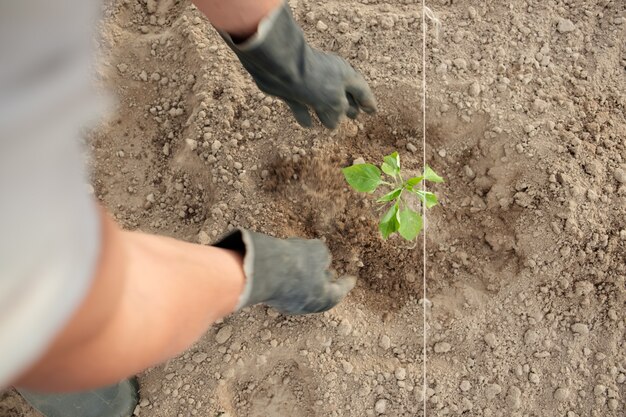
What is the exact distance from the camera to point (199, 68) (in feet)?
6.08

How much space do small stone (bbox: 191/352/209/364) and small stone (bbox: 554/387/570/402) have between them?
3.20ft

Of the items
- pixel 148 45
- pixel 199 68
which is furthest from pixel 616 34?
pixel 148 45

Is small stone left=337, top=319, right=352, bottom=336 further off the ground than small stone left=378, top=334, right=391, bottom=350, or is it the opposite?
small stone left=337, top=319, right=352, bottom=336

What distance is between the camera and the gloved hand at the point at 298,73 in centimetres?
136

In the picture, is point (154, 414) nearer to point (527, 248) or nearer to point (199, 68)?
point (199, 68)

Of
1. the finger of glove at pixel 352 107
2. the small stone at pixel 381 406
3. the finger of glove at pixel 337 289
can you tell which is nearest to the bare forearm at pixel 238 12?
the finger of glove at pixel 352 107

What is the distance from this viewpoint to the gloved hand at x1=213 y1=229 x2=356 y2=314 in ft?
4.06

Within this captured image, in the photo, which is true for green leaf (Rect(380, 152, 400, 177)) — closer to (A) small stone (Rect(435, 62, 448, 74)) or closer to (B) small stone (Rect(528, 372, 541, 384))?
(A) small stone (Rect(435, 62, 448, 74))

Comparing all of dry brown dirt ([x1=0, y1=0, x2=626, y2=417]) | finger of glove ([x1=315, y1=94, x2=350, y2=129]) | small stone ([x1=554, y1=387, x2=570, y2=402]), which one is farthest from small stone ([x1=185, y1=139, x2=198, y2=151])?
small stone ([x1=554, y1=387, x2=570, y2=402])

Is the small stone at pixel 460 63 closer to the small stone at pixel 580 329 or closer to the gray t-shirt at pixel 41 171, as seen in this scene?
the small stone at pixel 580 329

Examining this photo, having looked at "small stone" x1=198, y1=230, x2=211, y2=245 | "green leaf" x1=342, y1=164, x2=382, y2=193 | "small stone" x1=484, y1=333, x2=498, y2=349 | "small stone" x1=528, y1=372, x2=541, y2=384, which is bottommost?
"small stone" x1=528, y1=372, x2=541, y2=384

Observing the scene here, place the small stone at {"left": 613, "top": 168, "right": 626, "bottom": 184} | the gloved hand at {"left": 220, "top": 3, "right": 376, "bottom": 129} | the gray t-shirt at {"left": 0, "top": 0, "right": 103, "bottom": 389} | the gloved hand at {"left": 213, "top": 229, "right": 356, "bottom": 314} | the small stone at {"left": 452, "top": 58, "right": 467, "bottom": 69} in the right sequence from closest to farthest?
the gray t-shirt at {"left": 0, "top": 0, "right": 103, "bottom": 389} < the gloved hand at {"left": 213, "top": 229, "right": 356, "bottom": 314} < the gloved hand at {"left": 220, "top": 3, "right": 376, "bottom": 129} < the small stone at {"left": 613, "top": 168, "right": 626, "bottom": 184} < the small stone at {"left": 452, "top": 58, "right": 467, "bottom": 69}

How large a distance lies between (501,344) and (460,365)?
0.42 feet

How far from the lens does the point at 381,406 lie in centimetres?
163
